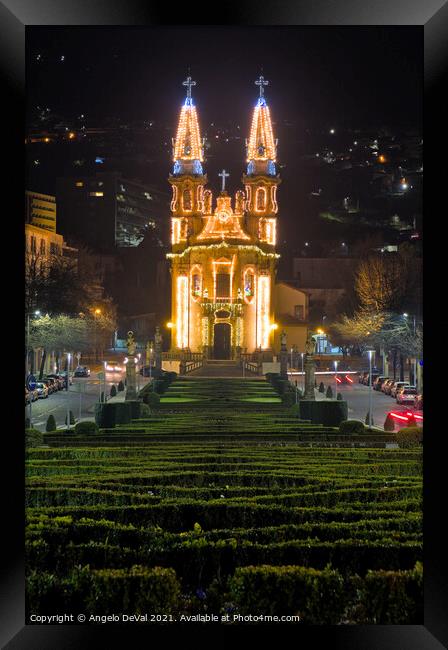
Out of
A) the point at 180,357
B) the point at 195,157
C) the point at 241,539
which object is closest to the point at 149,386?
the point at 180,357

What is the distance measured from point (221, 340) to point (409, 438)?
80.3ft

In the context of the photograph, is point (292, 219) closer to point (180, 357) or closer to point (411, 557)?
point (180, 357)

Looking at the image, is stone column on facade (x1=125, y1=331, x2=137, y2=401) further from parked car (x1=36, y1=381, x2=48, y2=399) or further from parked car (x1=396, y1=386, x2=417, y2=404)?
parked car (x1=396, y1=386, x2=417, y2=404)

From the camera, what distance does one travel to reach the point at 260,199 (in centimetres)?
4741

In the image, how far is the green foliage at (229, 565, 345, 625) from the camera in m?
9.96

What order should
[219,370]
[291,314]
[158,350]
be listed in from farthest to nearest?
[291,314] < [219,370] < [158,350]

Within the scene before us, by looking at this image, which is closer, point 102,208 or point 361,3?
point 361,3

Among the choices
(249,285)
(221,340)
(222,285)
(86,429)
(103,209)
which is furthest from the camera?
(222,285)

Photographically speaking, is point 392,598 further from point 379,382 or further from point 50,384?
point 50,384

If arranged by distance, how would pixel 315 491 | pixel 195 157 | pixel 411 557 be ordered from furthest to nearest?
pixel 195 157 → pixel 315 491 → pixel 411 557

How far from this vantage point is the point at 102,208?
1210 inches

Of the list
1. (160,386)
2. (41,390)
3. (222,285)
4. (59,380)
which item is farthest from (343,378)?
(222,285)
